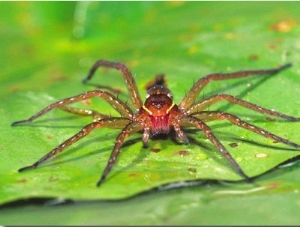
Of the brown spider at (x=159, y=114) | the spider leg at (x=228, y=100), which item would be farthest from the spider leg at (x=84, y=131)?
the spider leg at (x=228, y=100)

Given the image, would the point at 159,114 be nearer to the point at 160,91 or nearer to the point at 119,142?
the point at 160,91

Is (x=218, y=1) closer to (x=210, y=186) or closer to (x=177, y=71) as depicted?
(x=177, y=71)

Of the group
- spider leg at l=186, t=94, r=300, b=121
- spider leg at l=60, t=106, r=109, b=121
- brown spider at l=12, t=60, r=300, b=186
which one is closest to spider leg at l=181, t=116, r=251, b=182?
brown spider at l=12, t=60, r=300, b=186

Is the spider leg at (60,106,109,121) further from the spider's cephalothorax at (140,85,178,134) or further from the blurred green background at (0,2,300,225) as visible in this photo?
the spider's cephalothorax at (140,85,178,134)

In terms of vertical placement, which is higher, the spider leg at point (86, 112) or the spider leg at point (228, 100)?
the spider leg at point (86, 112)

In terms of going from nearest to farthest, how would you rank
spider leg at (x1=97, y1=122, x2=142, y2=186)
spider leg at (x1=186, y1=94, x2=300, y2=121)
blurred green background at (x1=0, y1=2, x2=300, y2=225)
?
blurred green background at (x1=0, y1=2, x2=300, y2=225) → spider leg at (x1=97, y1=122, x2=142, y2=186) → spider leg at (x1=186, y1=94, x2=300, y2=121)

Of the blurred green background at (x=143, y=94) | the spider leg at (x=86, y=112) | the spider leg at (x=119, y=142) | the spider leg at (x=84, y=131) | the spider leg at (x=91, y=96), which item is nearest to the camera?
the blurred green background at (x=143, y=94)

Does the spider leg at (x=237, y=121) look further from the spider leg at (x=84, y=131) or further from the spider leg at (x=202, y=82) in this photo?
the spider leg at (x=84, y=131)
